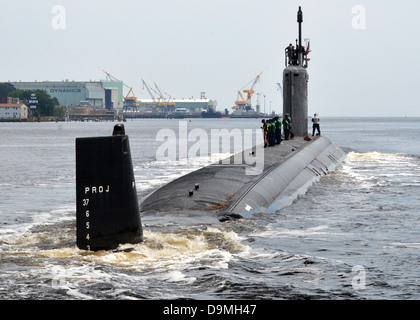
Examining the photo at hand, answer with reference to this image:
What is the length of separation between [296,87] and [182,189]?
906 inches

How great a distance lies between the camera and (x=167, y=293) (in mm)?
12328

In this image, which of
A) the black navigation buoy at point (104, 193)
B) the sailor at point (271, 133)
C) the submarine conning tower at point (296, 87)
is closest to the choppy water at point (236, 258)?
the black navigation buoy at point (104, 193)

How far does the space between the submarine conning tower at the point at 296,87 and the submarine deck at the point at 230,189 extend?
37.2ft

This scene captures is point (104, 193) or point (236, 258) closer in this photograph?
point (104, 193)

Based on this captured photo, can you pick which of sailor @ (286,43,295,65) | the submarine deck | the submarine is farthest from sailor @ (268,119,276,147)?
sailor @ (286,43,295,65)

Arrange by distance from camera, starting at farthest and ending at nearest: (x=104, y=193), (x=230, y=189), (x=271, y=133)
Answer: (x=271, y=133)
(x=230, y=189)
(x=104, y=193)

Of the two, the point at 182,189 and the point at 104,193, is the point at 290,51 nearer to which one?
the point at 182,189

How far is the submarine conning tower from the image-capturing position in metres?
42.8

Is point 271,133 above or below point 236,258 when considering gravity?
above

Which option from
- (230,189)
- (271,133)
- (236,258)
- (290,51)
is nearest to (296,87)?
(290,51)

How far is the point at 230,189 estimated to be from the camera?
21.4 m

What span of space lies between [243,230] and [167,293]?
5656 millimetres

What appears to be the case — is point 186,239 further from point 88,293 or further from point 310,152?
point 310,152

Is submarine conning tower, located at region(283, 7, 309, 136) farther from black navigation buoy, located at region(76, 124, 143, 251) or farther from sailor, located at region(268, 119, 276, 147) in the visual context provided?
black navigation buoy, located at region(76, 124, 143, 251)
